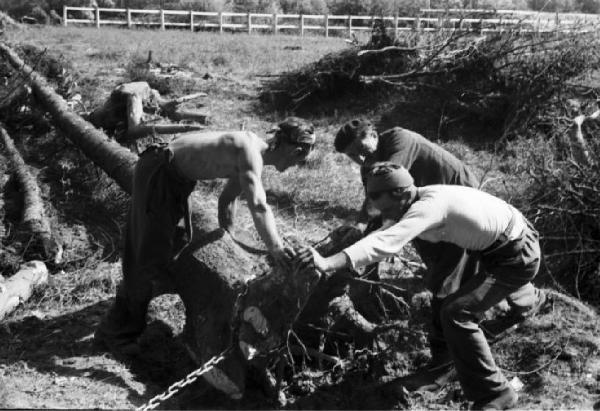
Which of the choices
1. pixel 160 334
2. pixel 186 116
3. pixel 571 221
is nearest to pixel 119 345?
pixel 160 334

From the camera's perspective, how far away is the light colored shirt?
3.67m

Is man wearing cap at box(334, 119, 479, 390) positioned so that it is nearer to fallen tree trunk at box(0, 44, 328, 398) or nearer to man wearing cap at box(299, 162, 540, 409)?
man wearing cap at box(299, 162, 540, 409)

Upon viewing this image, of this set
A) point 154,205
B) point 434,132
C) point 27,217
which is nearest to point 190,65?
point 434,132

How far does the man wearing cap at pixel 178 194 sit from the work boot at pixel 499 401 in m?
1.43

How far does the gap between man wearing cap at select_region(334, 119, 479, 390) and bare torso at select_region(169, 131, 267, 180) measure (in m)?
0.82

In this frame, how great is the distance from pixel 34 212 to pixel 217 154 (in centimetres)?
303

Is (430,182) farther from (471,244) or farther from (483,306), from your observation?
(483,306)

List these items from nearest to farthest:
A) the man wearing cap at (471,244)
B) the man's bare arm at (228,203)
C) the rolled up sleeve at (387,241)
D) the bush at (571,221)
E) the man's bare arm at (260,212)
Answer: the rolled up sleeve at (387,241), the man wearing cap at (471,244), the man's bare arm at (260,212), the man's bare arm at (228,203), the bush at (571,221)

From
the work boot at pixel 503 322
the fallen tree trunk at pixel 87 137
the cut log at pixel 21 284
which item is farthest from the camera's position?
the fallen tree trunk at pixel 87 137

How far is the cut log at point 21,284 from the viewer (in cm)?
535

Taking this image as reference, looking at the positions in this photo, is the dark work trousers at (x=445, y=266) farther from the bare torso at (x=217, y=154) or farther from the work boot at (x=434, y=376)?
the bare torso at (x=217, y=154)

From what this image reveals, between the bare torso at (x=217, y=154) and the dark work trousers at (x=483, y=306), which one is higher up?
the bare torso at (x=217, y=154)

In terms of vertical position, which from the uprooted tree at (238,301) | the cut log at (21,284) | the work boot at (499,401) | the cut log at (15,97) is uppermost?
the cut log at (15,97)

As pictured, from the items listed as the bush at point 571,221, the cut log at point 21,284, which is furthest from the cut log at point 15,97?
the bush at point 571,221
